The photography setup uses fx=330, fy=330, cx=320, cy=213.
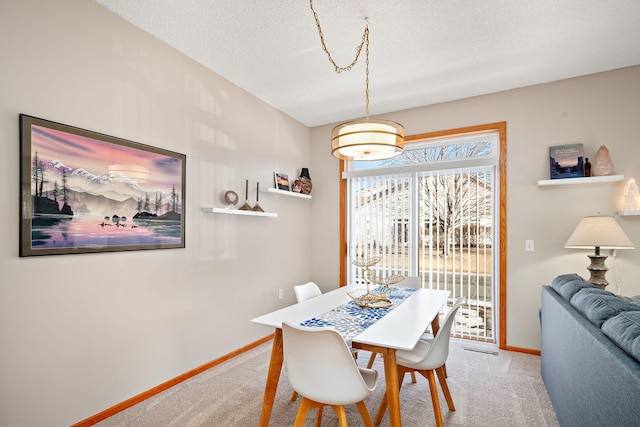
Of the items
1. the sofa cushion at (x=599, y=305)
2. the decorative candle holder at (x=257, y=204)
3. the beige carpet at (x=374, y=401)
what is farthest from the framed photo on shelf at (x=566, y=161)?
the decorative candle holder at (x=257, y=204)

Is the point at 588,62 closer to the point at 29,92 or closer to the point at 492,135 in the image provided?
the point at 492,135

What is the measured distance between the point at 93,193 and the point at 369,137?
5.87ft

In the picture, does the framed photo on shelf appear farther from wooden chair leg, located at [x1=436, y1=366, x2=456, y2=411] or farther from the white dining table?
wooden chair leg, located at [x1=436, y1=366, x2=456, y2=411]

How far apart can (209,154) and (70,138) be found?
1.11 metres

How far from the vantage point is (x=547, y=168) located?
3186 millimetres

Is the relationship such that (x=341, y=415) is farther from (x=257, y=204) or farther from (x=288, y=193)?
(x=288, y=193)

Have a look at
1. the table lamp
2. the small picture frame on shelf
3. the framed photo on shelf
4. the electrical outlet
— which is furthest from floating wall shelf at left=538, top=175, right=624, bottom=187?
the small picture frame on shelf

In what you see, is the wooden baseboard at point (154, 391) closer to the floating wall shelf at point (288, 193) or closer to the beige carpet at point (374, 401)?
the beige carpet at point (374, 401)

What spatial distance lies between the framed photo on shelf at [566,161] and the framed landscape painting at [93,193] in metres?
3.34

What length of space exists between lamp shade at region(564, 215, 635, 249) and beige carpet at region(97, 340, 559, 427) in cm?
116

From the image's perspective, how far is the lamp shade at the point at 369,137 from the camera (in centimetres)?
205

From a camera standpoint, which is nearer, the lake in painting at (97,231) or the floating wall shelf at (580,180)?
the lake in painting at (97,231)

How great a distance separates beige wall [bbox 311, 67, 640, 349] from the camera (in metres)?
2.89

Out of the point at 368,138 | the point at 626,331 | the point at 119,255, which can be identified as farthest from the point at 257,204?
the point at 626,331
